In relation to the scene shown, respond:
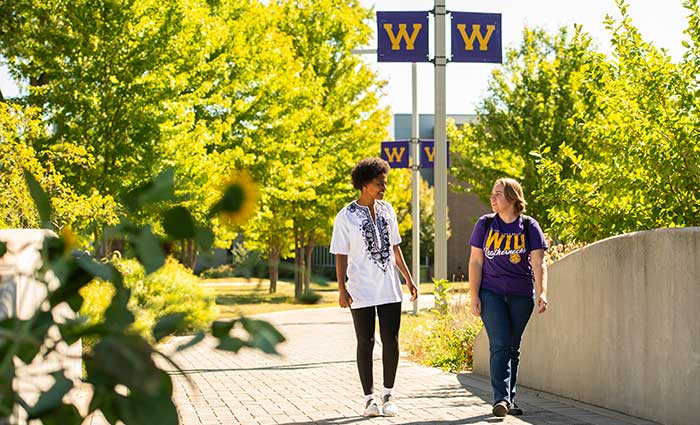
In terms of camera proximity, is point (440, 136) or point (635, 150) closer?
point (635, 150)

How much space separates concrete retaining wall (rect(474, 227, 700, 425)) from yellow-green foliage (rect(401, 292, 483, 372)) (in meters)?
2.00

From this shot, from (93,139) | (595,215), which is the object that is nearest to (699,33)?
(595,215)

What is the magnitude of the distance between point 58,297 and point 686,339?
5646 millimetres

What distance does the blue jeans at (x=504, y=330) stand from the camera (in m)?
7.24

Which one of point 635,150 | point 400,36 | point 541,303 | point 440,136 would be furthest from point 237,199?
point 440,136

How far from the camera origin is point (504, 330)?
7309 mm

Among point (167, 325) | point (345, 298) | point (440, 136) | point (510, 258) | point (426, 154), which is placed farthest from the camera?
point (426, 154)

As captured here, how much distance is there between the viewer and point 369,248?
297 inches

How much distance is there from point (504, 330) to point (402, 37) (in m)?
8.20

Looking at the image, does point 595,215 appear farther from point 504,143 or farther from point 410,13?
point 504,143

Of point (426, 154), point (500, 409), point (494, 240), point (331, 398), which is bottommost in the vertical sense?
point (331, 398)

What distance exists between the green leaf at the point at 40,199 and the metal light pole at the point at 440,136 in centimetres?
1371

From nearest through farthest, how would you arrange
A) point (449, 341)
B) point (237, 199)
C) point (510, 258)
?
point (237, 199) → point (510, 258) → point (449, 341)

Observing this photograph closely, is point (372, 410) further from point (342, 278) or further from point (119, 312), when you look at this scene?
point (119, 312)
